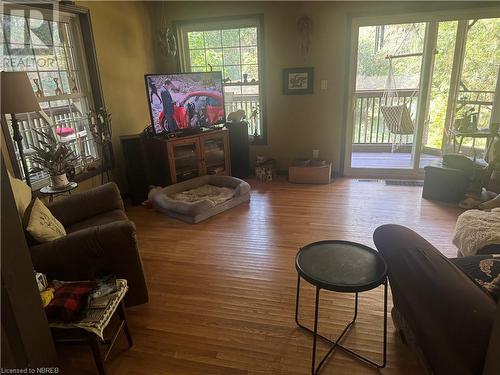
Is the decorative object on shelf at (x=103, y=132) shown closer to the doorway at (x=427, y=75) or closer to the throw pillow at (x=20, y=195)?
the throw pillow at (x=20, y=195)

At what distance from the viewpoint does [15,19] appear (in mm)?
2713

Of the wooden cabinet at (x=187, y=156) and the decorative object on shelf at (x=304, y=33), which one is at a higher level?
the decorative object on shelf at (x=304, y=33)

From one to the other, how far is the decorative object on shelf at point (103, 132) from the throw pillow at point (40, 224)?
1.80 metres

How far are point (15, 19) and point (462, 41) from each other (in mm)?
4577

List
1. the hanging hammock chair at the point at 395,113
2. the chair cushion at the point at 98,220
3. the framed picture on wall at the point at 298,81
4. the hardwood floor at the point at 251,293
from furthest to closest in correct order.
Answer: the hanging hammock chair at the point at 395,113
the framed picture on wall at the point at 298,81
the chair cushion at the point at 98,220
the hardwood floor at the point at 251,293

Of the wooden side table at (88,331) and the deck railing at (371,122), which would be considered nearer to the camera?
the wooden side table at (88,331)

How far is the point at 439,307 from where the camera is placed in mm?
1126

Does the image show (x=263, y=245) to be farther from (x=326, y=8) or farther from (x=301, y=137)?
(x=326, y=8)

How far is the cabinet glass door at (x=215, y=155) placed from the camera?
167 inches

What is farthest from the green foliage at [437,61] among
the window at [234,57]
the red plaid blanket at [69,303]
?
the red plaid blanket at [69,303]

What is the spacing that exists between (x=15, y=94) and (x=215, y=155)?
2.42m

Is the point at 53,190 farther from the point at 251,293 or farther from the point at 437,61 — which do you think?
the point at 437,61

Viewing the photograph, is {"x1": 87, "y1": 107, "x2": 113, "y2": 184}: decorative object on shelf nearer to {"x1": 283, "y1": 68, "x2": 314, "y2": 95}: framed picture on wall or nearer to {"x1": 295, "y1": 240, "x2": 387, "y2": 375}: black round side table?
{"x1": 283, "y1": 68, "x2": 314, "y2": 95}: framed picture on wall

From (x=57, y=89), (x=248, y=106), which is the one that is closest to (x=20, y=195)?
(x=57, y=89)
